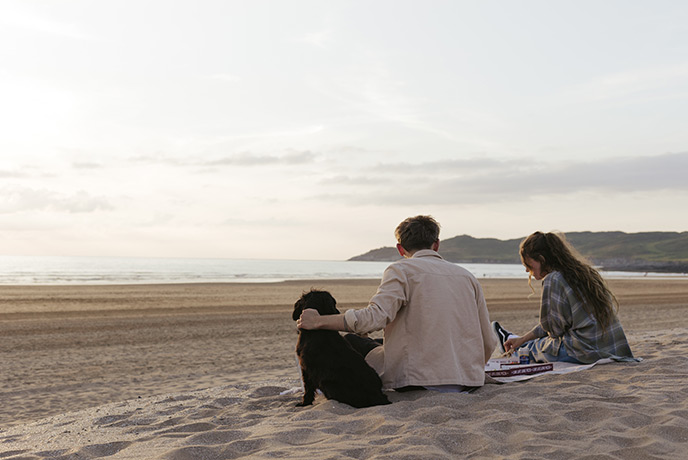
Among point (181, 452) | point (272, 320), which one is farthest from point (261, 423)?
point (272, 320)

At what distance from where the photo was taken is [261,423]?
4.29 m

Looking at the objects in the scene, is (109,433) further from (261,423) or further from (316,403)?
(316,403)

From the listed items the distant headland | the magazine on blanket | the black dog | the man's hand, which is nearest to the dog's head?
the black dog

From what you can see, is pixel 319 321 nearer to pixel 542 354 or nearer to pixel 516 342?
pixel 516 342

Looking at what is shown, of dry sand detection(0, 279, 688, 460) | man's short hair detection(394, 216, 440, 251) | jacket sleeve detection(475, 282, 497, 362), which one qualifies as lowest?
dry sand detection(0, 279, 688, 460)

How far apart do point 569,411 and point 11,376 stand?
8.09 meters

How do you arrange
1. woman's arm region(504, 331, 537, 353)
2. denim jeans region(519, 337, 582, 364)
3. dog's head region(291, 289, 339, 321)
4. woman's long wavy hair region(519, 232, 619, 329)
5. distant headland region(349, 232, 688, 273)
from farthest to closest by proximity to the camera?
1. distant headland region(349, 232, 688, 273)
2. woman's arm region(504, 331, 537, 353)
3. denim jeans region(519, 337, 582, 364)
4. woman's long wavy hair region(519, 232, 619, 329)
5. dog's head region(291, 289, 339, 321)

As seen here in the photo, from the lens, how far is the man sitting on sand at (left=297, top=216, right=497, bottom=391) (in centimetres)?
436

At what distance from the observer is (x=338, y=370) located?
4461 mm

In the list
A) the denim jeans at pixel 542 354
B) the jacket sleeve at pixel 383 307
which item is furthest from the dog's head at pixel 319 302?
the denim jeans at pixel 542 354

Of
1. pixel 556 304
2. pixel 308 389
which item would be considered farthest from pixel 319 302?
pixel 556 304

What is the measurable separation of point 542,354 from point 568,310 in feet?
2.26

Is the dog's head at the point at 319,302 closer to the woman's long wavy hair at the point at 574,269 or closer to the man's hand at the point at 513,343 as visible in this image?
the woman's long wavy hair at the point at 574,269

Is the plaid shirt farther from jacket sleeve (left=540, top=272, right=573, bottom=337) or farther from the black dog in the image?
the black dog
